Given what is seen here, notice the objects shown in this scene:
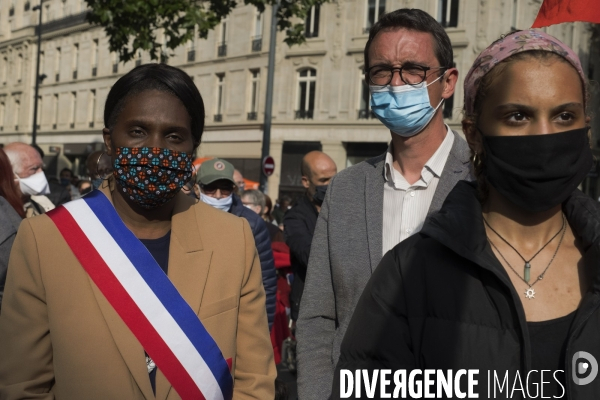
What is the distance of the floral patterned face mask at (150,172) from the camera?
9.59ft

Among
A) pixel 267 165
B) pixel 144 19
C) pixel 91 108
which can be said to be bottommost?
pixel 267 165

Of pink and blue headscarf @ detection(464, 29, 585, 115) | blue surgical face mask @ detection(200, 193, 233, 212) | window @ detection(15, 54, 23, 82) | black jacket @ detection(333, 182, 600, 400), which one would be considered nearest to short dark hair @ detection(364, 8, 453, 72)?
pink and blue headscarf @ detection(464, 29, 585, 115)

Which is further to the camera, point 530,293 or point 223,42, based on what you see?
point 223,42

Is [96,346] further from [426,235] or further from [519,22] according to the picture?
[519,22]

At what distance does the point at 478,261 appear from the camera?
211 centimetres

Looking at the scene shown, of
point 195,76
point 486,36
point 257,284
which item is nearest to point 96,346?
point 257,284

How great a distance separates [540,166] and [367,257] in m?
1.08

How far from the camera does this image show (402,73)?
333 centimetres

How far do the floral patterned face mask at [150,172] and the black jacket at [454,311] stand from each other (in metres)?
1.02

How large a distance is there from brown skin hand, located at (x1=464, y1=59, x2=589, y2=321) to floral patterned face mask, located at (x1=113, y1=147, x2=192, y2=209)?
45.0 inches

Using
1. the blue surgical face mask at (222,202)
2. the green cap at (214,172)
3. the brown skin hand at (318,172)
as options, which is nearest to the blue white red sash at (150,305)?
the blue surgical face mask at (222,202)

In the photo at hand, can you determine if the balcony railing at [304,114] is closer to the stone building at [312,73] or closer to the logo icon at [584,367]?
the stone building at [312,73]

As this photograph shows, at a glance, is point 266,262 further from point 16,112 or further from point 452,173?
point 16,112


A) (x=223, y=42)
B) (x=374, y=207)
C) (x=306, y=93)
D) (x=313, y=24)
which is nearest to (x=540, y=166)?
(x=374, y=207)
